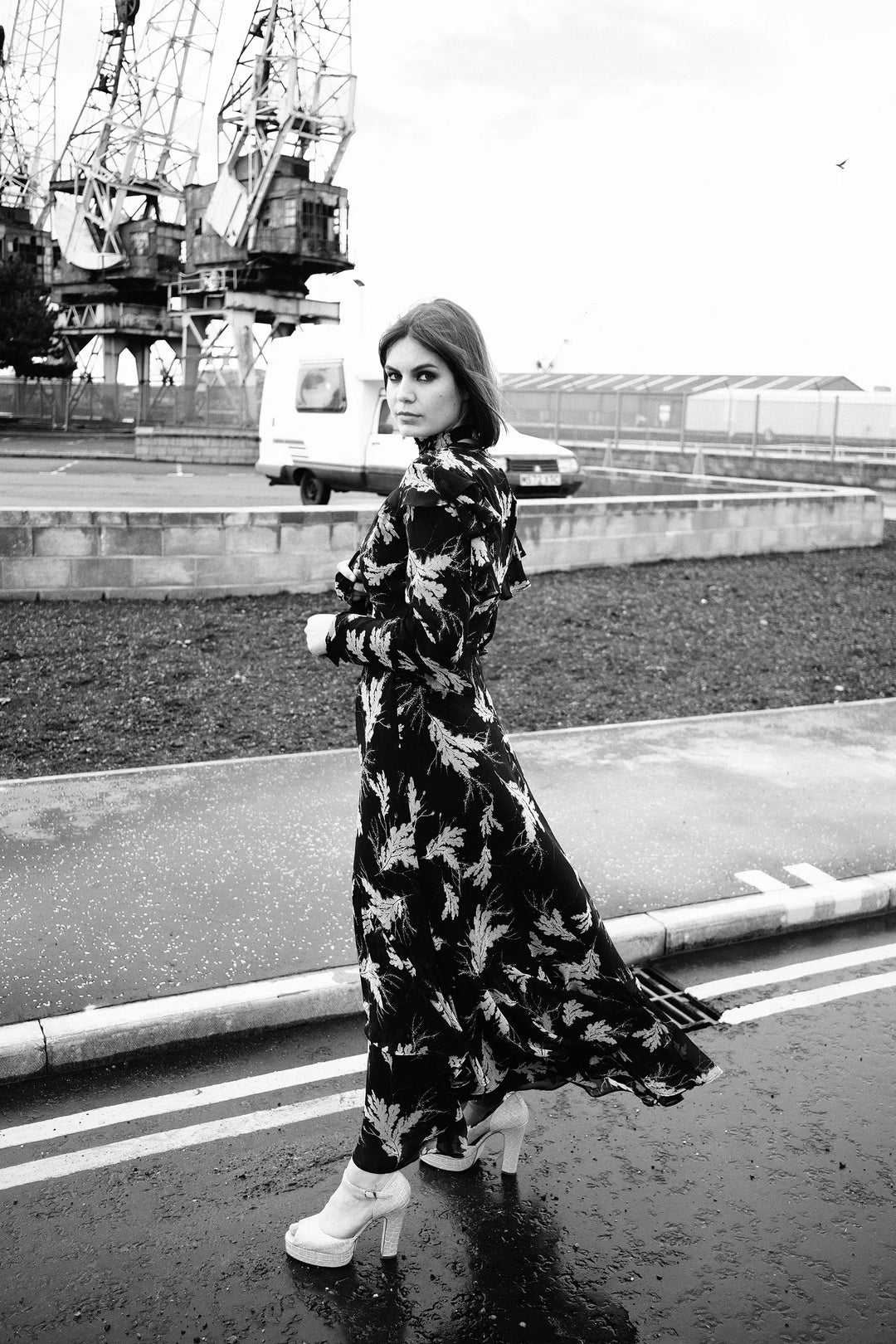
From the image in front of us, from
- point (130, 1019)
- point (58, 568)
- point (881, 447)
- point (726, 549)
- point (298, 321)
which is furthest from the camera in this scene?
point (298, 321)

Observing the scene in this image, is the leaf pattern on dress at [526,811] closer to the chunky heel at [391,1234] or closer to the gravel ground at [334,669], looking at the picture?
the chunky heel at [391,1234]

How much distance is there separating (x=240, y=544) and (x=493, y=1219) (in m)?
8.23

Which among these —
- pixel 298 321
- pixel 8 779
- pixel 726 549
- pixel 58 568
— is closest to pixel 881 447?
pixel 726 549

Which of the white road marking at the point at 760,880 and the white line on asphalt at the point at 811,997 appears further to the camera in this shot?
the white road marking at the point at 760,880

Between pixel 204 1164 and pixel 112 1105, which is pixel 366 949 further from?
pixel 112 1105

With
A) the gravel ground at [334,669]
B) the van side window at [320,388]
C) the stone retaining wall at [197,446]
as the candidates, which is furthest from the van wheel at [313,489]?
the stone retaining wall at [197,446]

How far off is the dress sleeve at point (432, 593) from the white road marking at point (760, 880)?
2.99 m

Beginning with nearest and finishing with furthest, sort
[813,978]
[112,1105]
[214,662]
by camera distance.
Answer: [112,1105] < [813,978] < [214,662]

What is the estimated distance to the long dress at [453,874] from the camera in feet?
8.67

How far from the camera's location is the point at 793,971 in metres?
4.70

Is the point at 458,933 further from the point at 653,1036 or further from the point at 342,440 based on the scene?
the point at 342,440

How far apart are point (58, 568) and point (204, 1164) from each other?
7.50 m

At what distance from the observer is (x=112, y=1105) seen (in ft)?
11.9

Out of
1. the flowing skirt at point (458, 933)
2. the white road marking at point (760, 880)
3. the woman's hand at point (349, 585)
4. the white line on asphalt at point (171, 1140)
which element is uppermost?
the woman's hand at point (349, 585)
